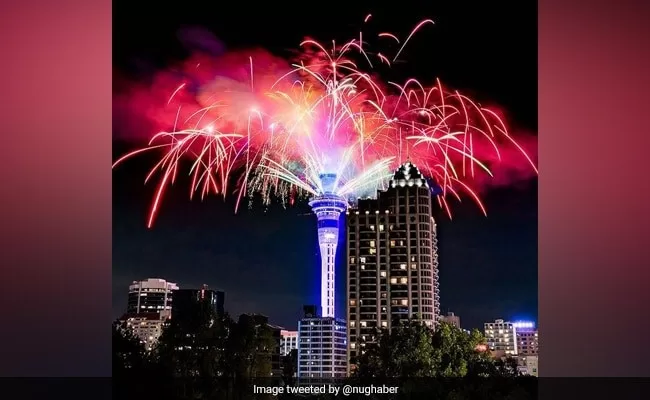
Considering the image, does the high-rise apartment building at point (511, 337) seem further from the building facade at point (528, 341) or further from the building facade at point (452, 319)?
the building facade at point (452, 319)

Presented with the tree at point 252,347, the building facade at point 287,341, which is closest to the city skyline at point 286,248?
the building facade at point 287,341

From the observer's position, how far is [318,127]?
695 cm

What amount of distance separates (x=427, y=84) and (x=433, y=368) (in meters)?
2.87

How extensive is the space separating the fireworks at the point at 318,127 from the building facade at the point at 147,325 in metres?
0.87

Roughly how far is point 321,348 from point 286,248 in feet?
3.72

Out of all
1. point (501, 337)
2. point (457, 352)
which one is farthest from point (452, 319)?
point (501, 337)

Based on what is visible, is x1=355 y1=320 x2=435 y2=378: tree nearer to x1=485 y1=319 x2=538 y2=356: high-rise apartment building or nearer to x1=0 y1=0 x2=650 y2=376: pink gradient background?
x1=485 y1=319 x2=538 y2=356: high-rise apartment building

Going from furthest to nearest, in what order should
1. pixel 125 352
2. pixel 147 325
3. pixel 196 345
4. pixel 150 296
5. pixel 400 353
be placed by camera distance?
1. pixel 196 345
2. pixel 400 353
3. pixel 147 325
4. pixel 150 296
5. pixel 125 352

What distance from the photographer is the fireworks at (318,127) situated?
21.0 feet

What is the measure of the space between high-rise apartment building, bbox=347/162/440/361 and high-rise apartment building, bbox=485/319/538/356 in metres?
0.63

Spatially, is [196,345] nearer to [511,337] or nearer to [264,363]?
[264,363]
